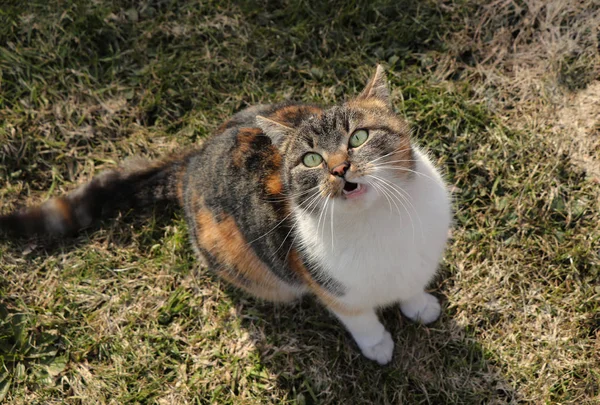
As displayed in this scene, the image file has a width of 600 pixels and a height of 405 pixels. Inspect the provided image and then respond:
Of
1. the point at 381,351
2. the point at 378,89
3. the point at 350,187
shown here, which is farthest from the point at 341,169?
the point at 381,351

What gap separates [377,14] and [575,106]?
1457mm

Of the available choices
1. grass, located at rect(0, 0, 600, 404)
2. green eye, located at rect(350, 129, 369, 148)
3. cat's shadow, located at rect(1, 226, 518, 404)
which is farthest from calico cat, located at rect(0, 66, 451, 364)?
grass, located at rect(0, 0, 600, 404)

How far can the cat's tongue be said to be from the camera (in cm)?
224

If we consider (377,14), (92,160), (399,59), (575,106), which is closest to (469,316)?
(575,106)

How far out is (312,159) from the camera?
7.86 ft

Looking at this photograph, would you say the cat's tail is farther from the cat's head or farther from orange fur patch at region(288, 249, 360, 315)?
the cat's head

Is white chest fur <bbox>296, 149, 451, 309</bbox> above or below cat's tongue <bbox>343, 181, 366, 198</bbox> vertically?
below

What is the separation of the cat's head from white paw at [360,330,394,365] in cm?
109

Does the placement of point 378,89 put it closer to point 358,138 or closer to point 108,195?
point 358,138

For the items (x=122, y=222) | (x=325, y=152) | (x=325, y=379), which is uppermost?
(x=325, y=152)

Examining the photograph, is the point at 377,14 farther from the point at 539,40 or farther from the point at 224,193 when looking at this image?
the point at 224,193

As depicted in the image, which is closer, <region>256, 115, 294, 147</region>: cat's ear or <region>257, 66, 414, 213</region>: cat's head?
<region>257, 66, 414, 213</region>: cat's head

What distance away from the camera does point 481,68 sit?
3789 millimetres

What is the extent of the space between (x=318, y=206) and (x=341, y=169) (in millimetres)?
239
